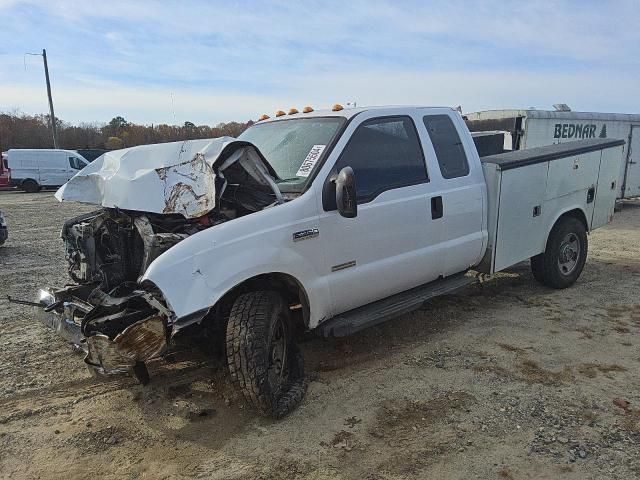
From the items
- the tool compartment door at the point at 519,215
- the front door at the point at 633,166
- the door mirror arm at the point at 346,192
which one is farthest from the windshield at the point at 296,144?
the front door at the point at 633,166

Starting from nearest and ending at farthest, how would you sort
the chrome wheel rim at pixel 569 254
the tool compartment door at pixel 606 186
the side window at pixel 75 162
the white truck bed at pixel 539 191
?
the white truck bed at pixel 539 191 → the chrome wheel rim at pixel 569 254 → the tool compartment door at pixel 606 186 → the side window at pixel 75 162

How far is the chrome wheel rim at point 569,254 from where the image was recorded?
6.20 meters

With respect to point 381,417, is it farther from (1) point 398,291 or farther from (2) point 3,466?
(2) point 3,466

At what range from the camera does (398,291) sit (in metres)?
4.50

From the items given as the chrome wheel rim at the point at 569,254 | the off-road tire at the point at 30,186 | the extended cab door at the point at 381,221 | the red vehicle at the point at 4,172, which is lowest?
the off-road tire at the point at 30,186

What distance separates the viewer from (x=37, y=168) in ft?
78.4

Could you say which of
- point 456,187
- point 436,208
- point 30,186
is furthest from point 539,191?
point 30,186

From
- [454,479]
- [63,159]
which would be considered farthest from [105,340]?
[63,159]

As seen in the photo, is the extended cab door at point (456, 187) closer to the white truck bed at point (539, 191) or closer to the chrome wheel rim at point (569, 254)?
the white truck bed at point (539, 191)

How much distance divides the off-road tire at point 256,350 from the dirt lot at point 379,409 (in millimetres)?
163

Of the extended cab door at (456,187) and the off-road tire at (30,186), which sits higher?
the extended cab door at (456,187)

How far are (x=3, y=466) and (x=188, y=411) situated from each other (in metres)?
1.11

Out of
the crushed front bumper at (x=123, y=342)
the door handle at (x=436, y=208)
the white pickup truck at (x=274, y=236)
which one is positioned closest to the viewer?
the crushed front bumper at (x=123, y=342)

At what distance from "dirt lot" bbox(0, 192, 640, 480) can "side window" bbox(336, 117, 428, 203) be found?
1480mm
